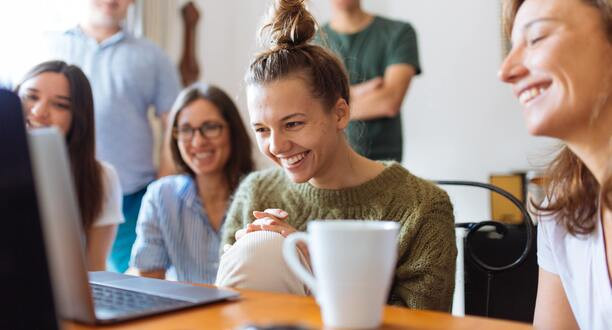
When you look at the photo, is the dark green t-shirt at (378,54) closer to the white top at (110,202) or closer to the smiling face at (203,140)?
the smiling face at (203,140)

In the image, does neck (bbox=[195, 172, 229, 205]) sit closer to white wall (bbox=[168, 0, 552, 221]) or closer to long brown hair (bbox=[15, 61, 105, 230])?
long brown hair (bbox=[15, 61, 105, 230])

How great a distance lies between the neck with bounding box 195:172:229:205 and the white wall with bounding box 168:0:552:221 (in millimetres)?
1599

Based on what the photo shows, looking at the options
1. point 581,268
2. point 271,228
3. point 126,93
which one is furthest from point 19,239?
point 126,93

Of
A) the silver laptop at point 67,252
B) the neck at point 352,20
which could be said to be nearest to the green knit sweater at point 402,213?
the silver laptop at point 67,252

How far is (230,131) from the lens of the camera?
2193mm

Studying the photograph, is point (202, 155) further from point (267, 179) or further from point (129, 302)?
point (129, 302)

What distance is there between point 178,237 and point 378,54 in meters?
0.95

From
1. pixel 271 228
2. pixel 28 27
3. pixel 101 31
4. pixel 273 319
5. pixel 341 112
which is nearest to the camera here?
pixel 273 319

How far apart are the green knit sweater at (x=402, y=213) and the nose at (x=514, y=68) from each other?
0.49 meters

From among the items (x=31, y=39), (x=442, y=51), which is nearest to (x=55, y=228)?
(x=31, y=39)

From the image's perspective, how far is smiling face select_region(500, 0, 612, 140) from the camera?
2.87 feet

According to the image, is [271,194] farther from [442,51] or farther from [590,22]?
[442,51]

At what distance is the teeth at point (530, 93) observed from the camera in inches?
35.2

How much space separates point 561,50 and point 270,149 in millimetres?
703
